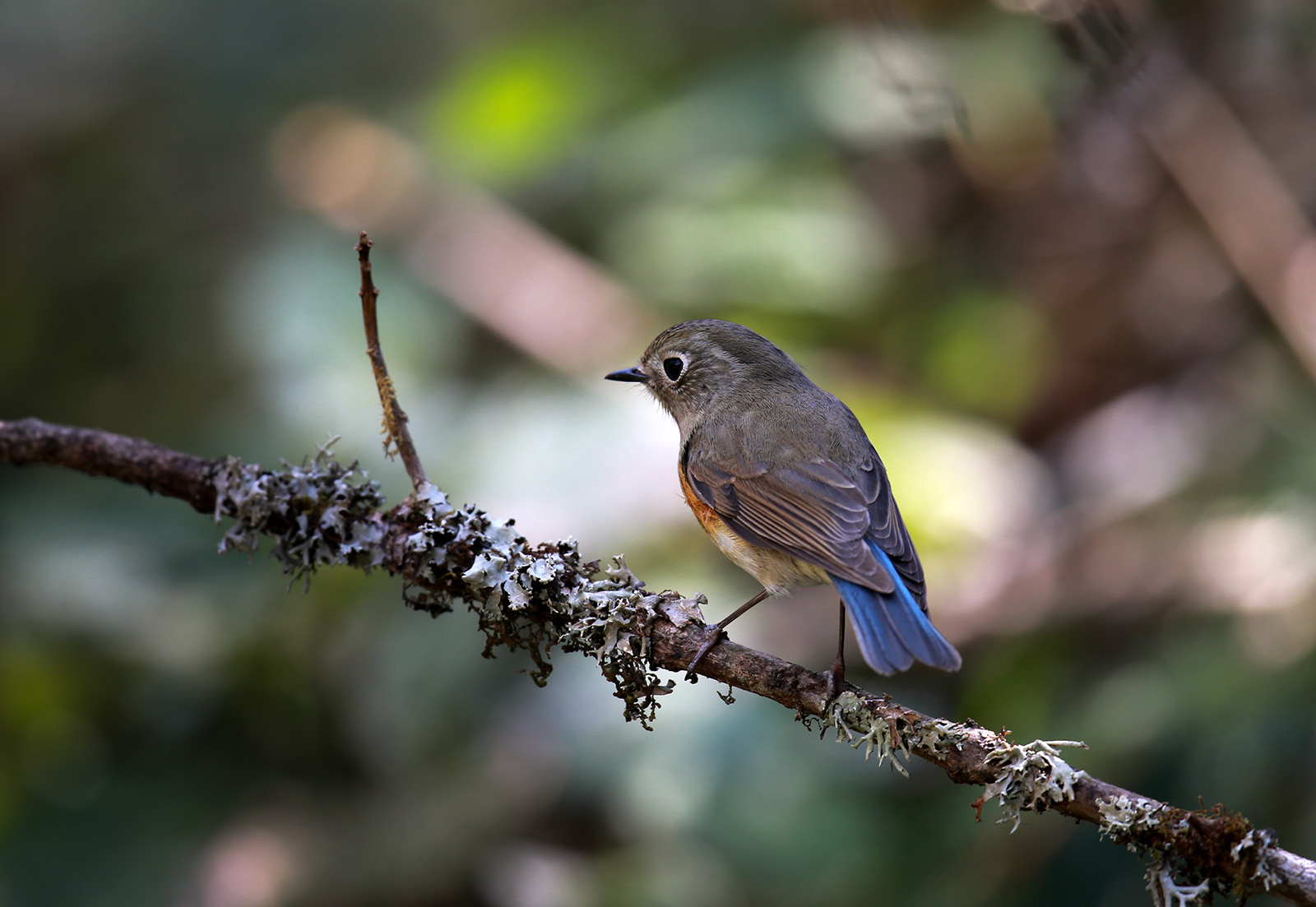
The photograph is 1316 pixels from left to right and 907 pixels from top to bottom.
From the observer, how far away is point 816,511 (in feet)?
8.75

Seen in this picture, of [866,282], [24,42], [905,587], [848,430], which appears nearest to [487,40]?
[24,42]

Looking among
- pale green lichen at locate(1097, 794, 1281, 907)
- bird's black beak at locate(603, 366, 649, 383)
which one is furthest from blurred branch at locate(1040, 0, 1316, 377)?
pale green lichen at locate(1097, 794, 1281, 907)

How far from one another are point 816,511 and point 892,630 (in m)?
0.49

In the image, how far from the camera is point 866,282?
4875 mm

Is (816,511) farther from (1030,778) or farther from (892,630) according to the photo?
(1030,778)

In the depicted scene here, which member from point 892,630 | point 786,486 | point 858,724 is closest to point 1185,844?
point 858,724

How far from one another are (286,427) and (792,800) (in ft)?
7.55

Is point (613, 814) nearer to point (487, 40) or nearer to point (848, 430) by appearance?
point (848, 430)

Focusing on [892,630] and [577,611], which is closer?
[577,611]

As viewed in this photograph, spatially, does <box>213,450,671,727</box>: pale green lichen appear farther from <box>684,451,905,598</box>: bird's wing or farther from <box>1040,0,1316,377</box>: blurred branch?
<box>1040,0,1316,377</box>: blurred branch

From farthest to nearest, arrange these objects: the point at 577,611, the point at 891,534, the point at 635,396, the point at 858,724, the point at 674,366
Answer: the point at 635,396 < the point at 674,366 < the point at 891,534 < the point at 577,611 < the point at 858,724

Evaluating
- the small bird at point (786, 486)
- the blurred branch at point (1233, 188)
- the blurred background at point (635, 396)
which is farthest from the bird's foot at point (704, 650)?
the blurred branch at point (1233, 188)

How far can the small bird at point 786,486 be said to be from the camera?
7.54 feet

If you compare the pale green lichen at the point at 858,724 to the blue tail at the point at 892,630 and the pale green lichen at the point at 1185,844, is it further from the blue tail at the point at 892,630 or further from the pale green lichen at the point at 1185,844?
the pale green lichen at the point at 1185,844
